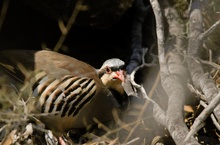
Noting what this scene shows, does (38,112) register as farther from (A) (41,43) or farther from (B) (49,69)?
(A) (41,43)

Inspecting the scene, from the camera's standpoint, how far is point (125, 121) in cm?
477

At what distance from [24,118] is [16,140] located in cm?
20

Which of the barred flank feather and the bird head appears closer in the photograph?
the barred flank feather

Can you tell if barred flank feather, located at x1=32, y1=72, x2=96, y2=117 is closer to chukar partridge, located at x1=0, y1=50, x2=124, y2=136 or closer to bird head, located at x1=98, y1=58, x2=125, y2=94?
chukar partridge, located at x1=0, y1=50, x2=124, y2=136

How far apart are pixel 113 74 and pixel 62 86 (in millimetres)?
531

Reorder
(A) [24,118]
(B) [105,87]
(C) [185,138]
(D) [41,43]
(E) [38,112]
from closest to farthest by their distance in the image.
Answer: (C) [185,138], (A) [24,118], (E) [38,112], (B) [105,87], (D) [41,43]

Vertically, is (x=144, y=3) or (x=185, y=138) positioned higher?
(x=144, y=3)

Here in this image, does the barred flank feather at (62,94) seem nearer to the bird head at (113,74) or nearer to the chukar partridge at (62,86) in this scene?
the chukar partridge at (62,86)

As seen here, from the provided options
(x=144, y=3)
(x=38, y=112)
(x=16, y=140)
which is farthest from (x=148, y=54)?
(x=16, y=140)

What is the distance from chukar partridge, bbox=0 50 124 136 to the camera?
4357mm

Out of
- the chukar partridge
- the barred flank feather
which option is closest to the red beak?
the chukar partridge

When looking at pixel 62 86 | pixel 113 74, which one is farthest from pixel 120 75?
pixel 62 86

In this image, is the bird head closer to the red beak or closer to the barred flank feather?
the red beak

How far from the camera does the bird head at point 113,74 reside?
468 cm
